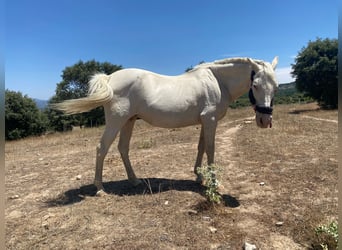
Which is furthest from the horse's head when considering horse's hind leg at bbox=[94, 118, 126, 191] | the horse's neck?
horse's hind leg at bbox=[94, 118, 126, 191]

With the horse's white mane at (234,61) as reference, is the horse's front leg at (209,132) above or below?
below

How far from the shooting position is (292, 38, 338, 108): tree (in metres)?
22.9

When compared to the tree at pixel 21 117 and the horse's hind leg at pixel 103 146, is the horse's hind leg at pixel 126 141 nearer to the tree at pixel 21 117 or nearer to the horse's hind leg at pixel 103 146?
the horse's hind leg at pixel 103 146

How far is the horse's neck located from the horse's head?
0.74 feet

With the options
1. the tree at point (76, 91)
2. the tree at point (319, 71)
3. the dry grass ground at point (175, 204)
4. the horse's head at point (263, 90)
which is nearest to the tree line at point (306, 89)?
the tree at point (319, 71)

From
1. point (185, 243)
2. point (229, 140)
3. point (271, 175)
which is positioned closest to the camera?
point (185, 243)

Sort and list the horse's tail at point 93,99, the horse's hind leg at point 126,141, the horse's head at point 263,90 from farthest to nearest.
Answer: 1. the horse's hind leg at point 126,141
2. the horse's tail at point 93,99
3. the horse's head at point 263,90

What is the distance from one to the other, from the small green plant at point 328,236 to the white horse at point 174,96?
172cm

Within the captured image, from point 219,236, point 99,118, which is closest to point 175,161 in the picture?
point 219,236

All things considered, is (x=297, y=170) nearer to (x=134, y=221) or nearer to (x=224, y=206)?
(x=224, y=206)

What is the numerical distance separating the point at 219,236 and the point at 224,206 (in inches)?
33.5

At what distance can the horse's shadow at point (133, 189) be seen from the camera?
4528 mm

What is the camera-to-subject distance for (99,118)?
111 ft

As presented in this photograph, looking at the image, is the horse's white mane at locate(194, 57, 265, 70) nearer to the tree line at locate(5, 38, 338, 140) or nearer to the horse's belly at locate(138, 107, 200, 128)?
the horse's belly at locate(138, 107, 200, 128)
